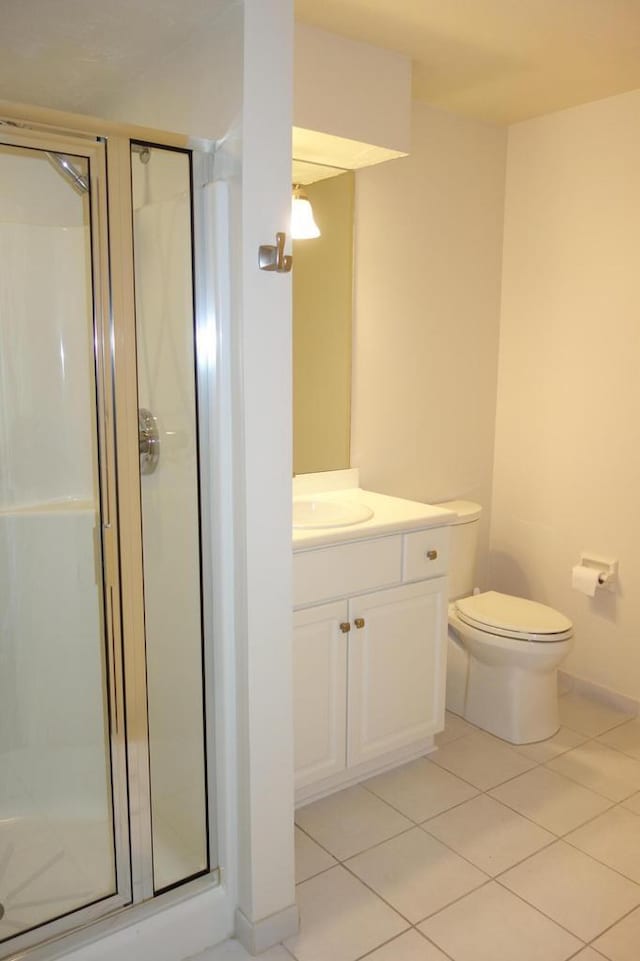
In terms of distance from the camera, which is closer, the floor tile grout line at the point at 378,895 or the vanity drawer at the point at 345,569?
the floor tile grout line at the point at 378,895

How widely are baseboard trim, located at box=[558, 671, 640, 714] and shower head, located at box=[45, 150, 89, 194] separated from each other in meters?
2.60

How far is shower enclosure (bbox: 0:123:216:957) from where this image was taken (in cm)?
158

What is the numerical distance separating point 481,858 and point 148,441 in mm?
1442

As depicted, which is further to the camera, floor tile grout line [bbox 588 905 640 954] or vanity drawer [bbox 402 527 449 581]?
vanity drawer [bbox 402 527 449 581]

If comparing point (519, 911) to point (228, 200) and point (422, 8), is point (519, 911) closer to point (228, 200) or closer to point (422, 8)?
point (228, 200)

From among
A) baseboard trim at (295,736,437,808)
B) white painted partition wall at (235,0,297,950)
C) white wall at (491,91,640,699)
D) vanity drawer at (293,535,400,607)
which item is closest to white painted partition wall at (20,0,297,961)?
white painted partition wall at (235,0,297,950)

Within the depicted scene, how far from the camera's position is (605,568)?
296 cm

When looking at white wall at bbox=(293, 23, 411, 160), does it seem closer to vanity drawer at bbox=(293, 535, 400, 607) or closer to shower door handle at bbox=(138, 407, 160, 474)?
shower door handle at bbox=(138, 407, 160, 474)

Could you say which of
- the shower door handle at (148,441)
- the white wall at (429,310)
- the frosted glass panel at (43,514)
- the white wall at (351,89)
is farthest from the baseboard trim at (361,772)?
the white wall at (351,89)

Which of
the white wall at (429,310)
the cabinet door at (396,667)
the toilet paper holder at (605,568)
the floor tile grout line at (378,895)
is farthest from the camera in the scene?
the toilet paper holder at (605,568)

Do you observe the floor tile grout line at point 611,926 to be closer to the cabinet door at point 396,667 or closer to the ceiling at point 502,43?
the cabinet door at point 396,667

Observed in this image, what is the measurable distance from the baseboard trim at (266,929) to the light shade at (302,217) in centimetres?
200

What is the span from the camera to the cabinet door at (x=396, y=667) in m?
2.32

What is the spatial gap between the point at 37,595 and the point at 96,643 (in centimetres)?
34
